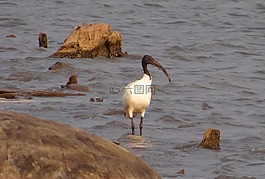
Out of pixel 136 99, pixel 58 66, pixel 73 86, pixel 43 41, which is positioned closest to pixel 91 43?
pixel 58 66

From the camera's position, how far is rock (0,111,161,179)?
531cm

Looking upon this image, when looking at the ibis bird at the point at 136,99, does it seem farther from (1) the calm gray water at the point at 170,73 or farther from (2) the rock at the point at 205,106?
(2) the rock at the point at 205,106

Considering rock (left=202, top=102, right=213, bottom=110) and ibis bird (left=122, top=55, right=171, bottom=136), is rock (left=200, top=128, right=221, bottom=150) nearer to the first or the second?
ibis bird (left=122, top=55, right=171, bottom=136)

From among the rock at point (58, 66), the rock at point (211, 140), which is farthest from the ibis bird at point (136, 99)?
the rock at point (58, 66)

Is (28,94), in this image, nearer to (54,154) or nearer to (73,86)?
(73,86)

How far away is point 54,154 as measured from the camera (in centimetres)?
542

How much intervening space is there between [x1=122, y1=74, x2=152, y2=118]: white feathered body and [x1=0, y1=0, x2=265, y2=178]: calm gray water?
248mm

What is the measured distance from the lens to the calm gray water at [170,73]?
35.6 feet

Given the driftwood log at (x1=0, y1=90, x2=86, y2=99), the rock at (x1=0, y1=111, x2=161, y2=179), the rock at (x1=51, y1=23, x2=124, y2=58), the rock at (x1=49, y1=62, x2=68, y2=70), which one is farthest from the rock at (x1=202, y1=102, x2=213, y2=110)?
the rock at (x1=0, y1=111, x2=161, y2=179)

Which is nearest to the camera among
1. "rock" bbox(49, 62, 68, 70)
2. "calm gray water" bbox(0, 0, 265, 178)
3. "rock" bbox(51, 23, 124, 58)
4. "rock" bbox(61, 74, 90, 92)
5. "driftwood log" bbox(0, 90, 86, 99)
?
"calm gray water" bbox(0, 0, 265, 178)

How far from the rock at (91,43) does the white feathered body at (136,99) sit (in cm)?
446

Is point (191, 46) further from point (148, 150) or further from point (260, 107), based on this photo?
point (148, 150)

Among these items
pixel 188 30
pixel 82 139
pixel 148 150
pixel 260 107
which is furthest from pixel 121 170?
pixel 188 30

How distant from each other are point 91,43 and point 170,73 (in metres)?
1.63
